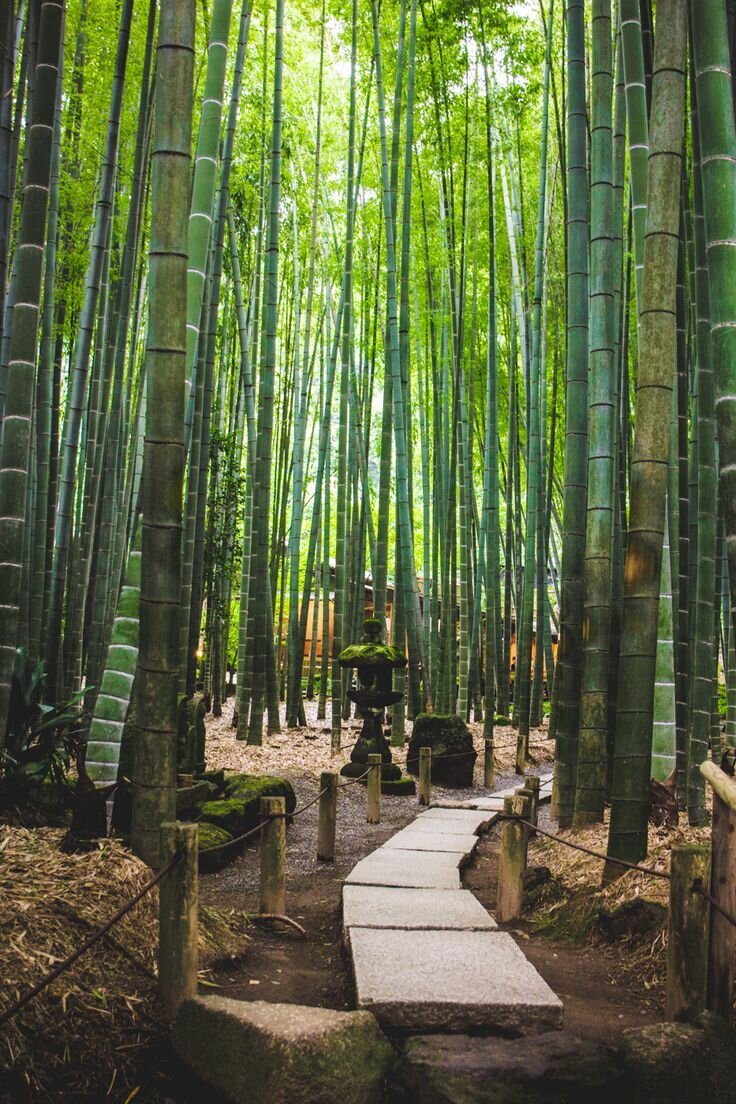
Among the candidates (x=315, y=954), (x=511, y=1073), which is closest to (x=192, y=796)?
(x=315, y=954)

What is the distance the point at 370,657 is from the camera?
19.2 ft

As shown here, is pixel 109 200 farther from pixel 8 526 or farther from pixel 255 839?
pixel 255 839

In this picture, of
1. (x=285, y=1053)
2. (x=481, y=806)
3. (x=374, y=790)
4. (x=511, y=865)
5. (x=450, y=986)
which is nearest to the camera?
(x=285, y=1053)

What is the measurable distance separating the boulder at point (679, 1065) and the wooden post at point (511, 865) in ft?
3.18

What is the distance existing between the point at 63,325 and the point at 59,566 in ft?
9.16

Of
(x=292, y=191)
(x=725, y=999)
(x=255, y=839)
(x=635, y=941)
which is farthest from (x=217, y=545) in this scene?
(x=725, y=999)

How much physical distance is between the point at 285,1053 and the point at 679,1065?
2.52 ft

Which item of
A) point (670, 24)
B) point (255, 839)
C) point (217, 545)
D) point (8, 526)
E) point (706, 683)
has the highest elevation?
point (670, 24)

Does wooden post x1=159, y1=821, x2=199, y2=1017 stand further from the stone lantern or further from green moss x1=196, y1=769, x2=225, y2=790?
the stone lantern

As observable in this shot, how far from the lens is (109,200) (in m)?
3.94

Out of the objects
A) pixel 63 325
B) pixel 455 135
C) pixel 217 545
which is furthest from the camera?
pixel 217 545

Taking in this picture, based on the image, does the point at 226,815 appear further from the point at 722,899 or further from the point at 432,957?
the point at 722,899

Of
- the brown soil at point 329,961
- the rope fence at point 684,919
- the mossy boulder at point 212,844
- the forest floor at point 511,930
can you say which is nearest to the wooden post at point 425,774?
the forest floor at point 511,930

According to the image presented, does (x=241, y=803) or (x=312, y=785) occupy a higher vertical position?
(x=241, y=803)
